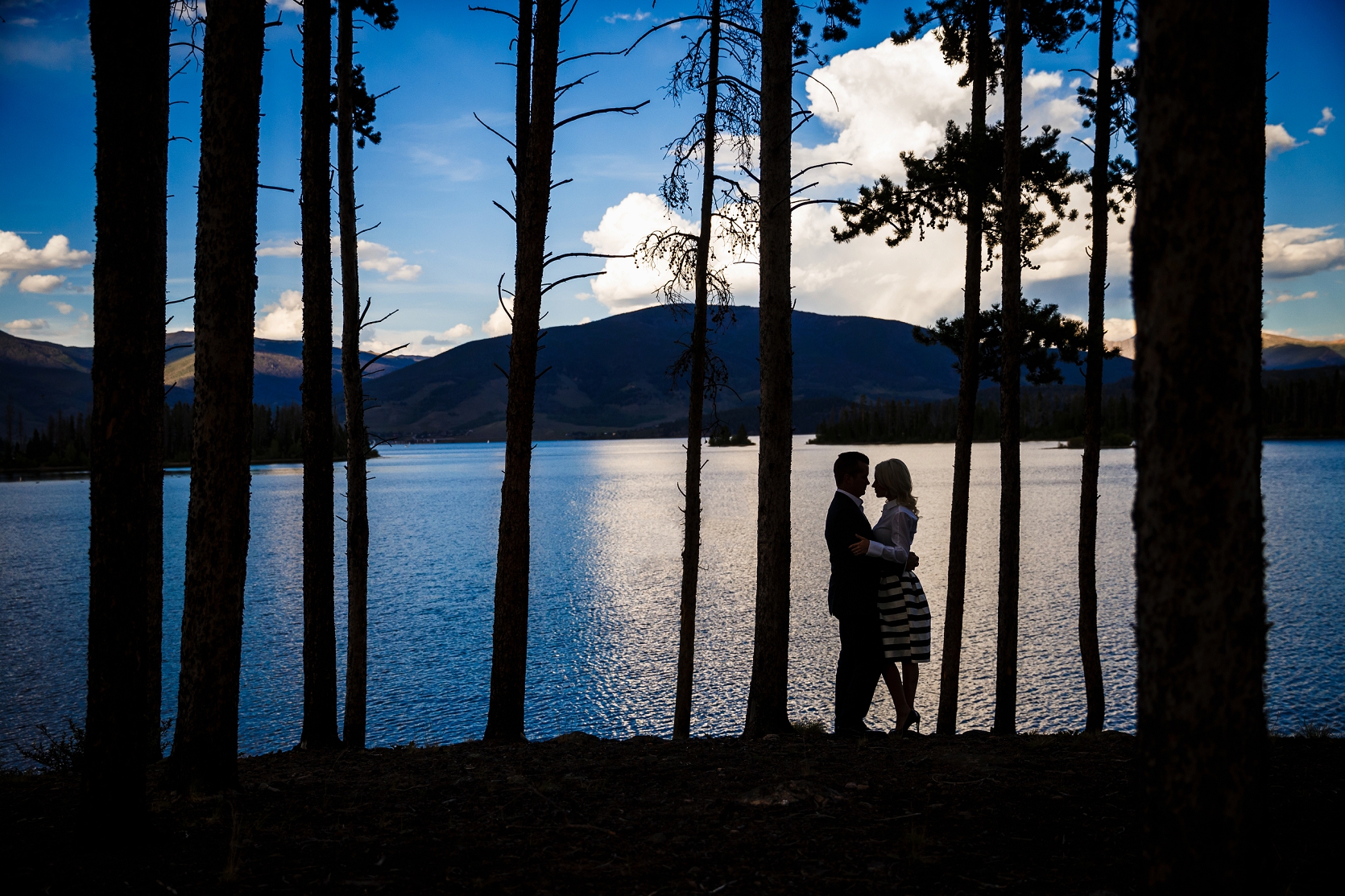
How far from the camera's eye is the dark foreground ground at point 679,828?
3.74 meters

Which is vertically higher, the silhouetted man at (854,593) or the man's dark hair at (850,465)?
the man's dark hair at (850,465)

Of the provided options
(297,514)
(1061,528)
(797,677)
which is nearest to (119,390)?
(797,677)

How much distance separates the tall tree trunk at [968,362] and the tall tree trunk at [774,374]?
12.9 feet

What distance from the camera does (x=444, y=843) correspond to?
434 cm

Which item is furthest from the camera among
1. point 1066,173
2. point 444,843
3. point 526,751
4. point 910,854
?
point 1066,173

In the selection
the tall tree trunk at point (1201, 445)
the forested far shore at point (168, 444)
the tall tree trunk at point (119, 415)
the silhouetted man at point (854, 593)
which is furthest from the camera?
the forested far shore at point (168, 444)

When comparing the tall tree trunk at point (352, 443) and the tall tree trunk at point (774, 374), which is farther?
the tall tree trunk at point (352, 443)

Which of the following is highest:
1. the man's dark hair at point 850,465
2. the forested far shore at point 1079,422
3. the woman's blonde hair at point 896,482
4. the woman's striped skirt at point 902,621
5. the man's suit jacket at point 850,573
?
the forested far shore at point 1079,422

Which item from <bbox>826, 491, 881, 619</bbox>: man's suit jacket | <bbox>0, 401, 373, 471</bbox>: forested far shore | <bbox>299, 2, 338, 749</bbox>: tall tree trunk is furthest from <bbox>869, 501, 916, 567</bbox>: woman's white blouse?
<bbox>0, 401, 373, 471</bbox>: forested far shore

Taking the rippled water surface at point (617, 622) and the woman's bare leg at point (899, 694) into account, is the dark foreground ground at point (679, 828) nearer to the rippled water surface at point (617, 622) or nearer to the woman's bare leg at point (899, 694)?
the woman's bare leg at point (899, 694)

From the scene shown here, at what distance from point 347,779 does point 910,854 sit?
411 centimetres

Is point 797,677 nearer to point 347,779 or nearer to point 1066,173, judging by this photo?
point 1066,173

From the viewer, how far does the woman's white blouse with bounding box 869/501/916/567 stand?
267 inches

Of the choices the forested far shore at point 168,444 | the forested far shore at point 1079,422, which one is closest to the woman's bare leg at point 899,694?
the forested far shore at point 168,444
